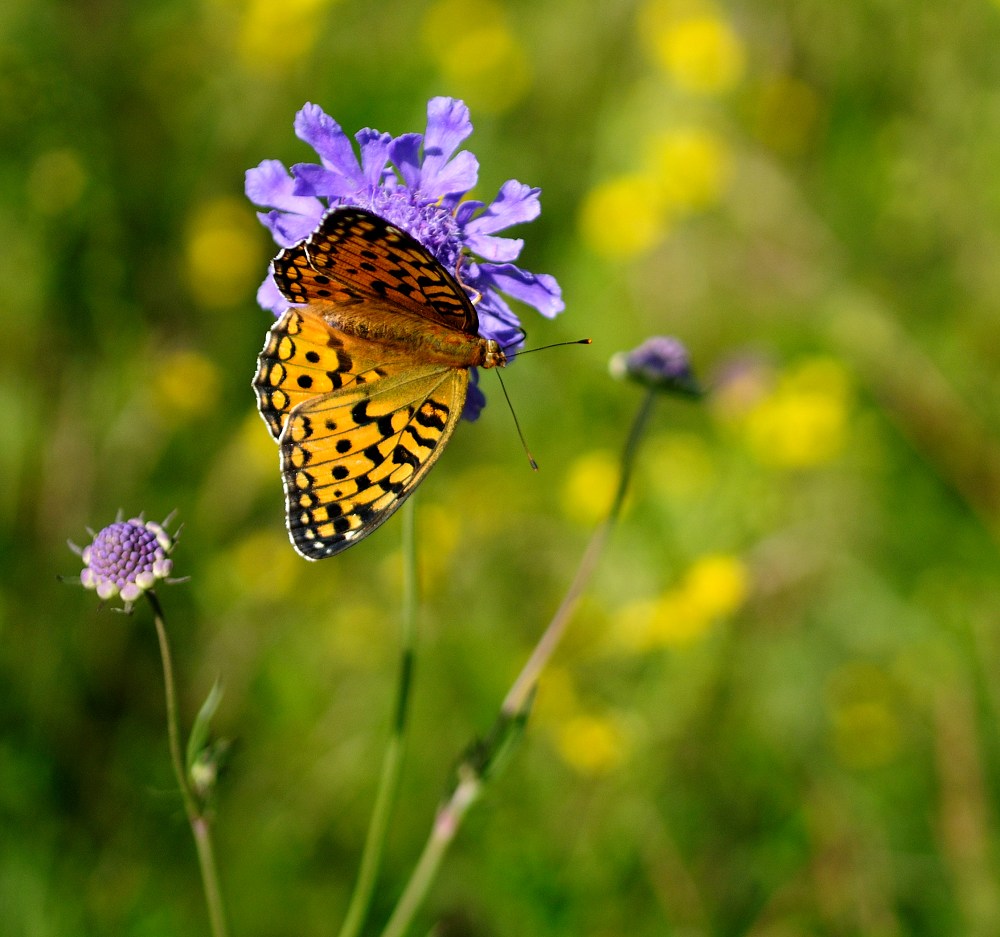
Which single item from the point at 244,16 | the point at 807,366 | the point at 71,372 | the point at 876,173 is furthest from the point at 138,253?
the point at 876,173

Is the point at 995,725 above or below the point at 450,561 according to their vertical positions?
below

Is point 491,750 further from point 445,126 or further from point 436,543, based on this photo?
point 436,543

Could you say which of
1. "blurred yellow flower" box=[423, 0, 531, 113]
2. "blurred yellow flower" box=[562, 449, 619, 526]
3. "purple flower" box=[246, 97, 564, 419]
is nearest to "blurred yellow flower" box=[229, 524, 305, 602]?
"blurred yellow flower" box=[562, 449, 619, 526]

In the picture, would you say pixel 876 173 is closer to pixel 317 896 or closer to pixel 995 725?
pixel 995 725

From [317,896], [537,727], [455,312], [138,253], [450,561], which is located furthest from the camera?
[138,253]

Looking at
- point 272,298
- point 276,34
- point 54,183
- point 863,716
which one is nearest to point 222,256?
point 54,183

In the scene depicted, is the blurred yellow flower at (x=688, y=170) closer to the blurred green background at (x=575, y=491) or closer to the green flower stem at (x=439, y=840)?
the blurred green background at (x=575, y=491)

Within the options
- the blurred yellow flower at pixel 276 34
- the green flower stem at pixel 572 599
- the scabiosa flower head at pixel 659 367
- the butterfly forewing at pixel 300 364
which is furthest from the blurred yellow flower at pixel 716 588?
the blurred yellow flower at pixel 276 34
